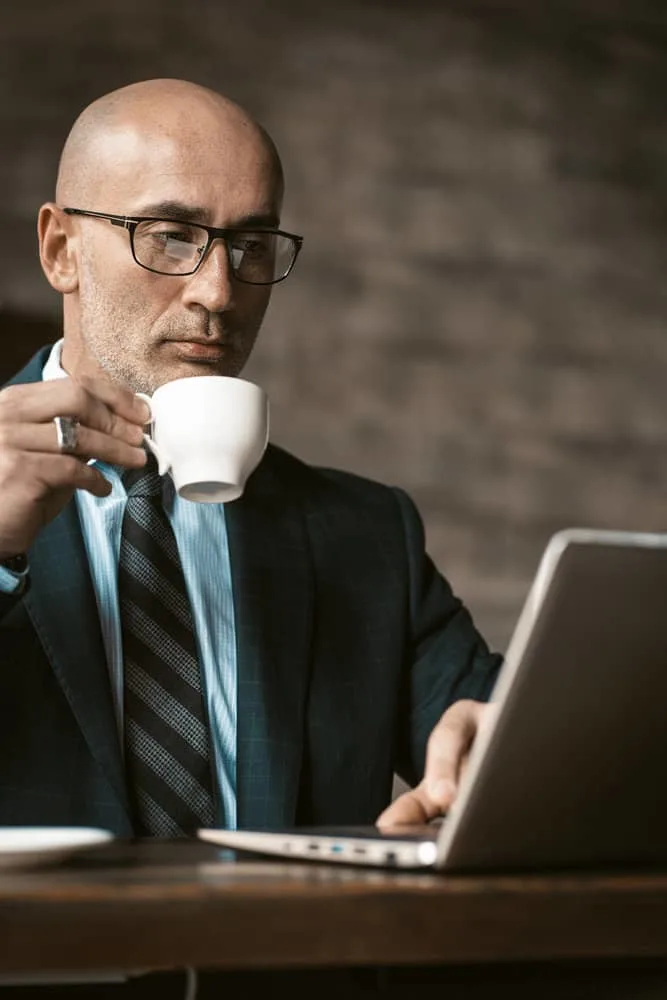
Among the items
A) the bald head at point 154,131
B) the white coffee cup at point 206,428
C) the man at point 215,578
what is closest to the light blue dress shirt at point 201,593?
the man at point 215,578

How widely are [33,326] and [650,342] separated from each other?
125 cm

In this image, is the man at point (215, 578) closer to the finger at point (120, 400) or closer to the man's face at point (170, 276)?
the man's face at point (170, 276)

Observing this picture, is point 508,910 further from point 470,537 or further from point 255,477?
point 470,537

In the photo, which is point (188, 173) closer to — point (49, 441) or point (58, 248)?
point (58, 248)

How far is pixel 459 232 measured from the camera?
2635 millimetres

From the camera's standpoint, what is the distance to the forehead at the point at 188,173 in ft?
4.84

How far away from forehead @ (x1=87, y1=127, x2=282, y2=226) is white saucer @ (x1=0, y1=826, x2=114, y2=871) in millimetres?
965

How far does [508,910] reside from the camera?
1.71 ft

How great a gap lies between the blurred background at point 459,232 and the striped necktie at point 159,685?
116 cm

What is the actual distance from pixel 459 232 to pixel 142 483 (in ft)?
4.68

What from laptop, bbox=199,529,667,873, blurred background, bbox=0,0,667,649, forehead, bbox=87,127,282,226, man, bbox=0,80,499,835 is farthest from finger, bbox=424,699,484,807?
blurred background, bbox=0,0,667,649

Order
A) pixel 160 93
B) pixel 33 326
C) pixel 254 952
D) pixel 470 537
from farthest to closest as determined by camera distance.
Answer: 1. pixel 470 537
2. pixel 33 326
3. pixel 160 93
4. pixel 254 952

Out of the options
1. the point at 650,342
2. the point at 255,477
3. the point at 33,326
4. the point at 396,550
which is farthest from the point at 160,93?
the point at 650,342

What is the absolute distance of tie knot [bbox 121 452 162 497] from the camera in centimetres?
138
